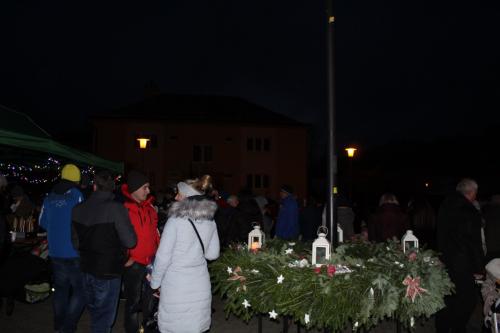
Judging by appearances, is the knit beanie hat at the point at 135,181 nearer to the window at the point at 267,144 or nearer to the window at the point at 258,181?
the window at the point at 258,181

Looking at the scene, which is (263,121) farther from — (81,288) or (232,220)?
(81,288)

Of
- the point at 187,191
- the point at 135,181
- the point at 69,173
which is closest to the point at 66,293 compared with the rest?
the point at 69,173

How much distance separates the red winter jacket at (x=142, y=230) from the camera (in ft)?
17.8

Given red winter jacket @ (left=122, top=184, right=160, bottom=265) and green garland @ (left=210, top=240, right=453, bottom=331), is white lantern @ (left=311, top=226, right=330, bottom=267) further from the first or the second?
red winter jacket @ (left=122, top=184, right=160, bottom=265)

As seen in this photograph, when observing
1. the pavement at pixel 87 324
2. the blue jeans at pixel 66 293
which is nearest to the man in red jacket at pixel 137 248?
the blue jeans at pixel 66 293

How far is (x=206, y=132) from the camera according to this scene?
36.0m

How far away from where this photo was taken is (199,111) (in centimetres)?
3716

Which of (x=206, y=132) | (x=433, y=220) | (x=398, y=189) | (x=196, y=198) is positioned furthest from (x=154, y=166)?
(x=196, y=198)

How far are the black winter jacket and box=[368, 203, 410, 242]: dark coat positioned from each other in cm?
476

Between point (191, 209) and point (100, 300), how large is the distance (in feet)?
5.37

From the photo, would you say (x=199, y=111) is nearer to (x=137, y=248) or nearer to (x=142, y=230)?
(x=142, y=230)

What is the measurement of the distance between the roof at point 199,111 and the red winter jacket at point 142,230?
30256mm

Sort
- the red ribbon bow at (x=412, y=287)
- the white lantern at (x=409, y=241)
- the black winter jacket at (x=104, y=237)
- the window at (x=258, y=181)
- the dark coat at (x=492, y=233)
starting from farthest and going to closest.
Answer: the window at (x=258, y=181) < the dark coat at (x=492, y=233) < the white lantern at (x=409, y=241) < the black winter jacket at (x=104, y=237) < the red ribbon bow at (x=412, y=287)

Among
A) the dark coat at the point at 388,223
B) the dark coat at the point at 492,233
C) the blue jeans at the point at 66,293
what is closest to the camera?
the blue jeans at the point at 66,293
